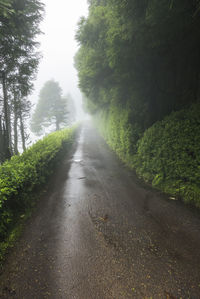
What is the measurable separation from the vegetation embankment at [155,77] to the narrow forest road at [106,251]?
4.68ft

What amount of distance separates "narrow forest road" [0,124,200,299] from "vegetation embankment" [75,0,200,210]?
4.68 feet

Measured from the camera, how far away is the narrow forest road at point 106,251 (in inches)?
93.1

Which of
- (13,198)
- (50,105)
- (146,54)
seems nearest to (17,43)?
(146,54)

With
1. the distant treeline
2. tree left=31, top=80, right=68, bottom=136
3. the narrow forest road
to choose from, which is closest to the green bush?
the narrow forest road

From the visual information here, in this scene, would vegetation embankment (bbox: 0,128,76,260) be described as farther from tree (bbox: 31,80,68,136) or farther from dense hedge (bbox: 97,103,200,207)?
tree (bbox: 31,80,68,136)

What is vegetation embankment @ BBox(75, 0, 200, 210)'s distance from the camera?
482 cm

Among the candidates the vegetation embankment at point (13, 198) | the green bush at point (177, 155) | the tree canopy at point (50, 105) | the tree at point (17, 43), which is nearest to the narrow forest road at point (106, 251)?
the vegetation embankment at point (13, 198)

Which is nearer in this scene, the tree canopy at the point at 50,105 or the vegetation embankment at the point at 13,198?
the vegetation embankment at the point at 13,198

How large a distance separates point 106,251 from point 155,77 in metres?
8.26

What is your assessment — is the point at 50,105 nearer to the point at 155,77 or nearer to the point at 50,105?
the point at 50,105

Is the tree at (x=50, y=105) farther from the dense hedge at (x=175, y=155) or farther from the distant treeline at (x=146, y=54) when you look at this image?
the dense hedge at (x=175, y=155)

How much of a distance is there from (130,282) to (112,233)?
1.17 m

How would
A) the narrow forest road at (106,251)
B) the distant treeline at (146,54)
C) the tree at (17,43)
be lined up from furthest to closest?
1. the tree at (17,43)
2. the distant treeline at (146,54)
3. the narrow forest road at (106,251)

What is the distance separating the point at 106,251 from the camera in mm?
3064
